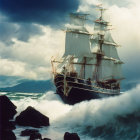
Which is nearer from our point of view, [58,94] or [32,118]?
[32,118]

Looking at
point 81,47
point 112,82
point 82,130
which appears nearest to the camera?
point 82,130

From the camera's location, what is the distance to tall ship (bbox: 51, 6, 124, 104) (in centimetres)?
6012

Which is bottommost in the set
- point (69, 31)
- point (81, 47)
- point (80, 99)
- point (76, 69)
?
point (80, 99)

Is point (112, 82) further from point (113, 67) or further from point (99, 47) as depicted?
point (99, 47)

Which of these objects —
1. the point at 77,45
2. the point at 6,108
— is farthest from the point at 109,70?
the point at 6,108

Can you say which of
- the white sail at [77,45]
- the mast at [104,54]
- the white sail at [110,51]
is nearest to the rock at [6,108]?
the white sail at [77,45]

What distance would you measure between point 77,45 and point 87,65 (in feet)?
23.3

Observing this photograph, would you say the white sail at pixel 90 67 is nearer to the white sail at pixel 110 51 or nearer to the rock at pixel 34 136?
the white sail at pixel 110 51

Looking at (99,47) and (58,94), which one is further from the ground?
(99,47)

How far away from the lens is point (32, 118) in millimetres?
23578

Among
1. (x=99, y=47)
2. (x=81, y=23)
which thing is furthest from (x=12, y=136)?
(x=99, y=47)

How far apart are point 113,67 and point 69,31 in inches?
845

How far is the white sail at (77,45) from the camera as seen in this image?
6956cm

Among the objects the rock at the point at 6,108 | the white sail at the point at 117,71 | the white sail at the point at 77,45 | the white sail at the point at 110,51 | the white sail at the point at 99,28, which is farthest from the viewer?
the white sail at the point at 117,71
